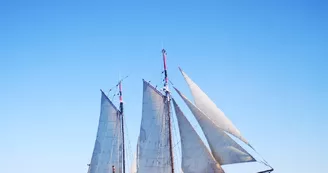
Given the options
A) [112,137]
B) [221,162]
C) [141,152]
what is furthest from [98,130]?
[221,162]

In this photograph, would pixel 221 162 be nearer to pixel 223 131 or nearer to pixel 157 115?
pixel 223 131

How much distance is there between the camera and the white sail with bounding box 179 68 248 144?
5553 centimetres

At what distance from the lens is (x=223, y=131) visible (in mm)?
56062

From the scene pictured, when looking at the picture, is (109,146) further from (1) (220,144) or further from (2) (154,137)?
(1) (220,144)

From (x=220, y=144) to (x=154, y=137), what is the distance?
1052 centimetres

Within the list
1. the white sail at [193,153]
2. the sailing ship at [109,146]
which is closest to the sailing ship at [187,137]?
the white sail at [193,153]

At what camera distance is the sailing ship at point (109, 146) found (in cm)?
7250

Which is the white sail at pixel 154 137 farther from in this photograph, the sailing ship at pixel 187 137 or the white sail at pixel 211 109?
the white sail at pixel 211 109

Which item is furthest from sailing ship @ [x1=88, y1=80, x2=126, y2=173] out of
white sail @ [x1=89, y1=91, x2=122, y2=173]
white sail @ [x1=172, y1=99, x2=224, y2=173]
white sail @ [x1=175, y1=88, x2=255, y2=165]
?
white sail @ [x1=175, y1=88, x2=255, y2=165]

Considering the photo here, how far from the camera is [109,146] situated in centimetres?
7256

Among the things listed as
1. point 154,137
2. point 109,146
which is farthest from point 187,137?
point 109,146

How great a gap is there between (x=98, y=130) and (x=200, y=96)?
2075cm

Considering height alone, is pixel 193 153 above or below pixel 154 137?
below

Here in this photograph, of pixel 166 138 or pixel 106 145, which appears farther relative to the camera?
pixel 106 145
